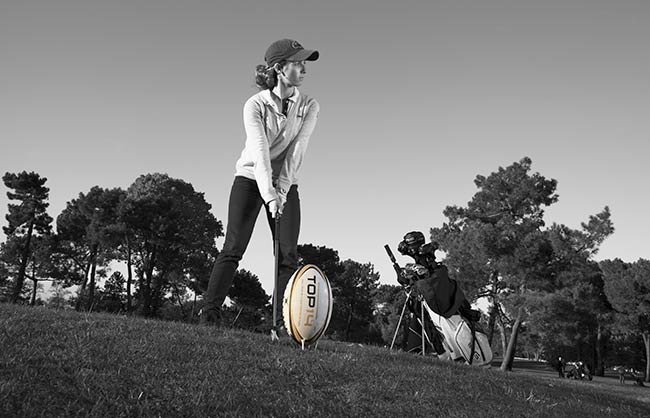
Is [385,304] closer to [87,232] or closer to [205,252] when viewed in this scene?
[205,252]

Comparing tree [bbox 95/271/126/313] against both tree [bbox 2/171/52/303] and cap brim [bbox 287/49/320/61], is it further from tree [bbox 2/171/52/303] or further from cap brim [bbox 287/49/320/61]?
cap brim [bbox 287/49/320/61]

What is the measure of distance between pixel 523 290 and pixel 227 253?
34.4 meters

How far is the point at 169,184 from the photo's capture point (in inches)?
1764

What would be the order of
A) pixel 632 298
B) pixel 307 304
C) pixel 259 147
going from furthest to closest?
1. pixel 632 298
2. pixel 259 147
3. pixel 307 304

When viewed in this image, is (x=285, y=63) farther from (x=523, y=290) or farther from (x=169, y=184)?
(x=169, y=184)

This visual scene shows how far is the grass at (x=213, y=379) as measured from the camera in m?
3.68

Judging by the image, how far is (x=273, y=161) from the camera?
6.58m

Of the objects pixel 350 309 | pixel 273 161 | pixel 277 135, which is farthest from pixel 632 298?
pixel 277 135

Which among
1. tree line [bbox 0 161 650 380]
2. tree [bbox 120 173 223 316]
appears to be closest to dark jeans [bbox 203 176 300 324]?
tree line [bbox 0 161 650 380]

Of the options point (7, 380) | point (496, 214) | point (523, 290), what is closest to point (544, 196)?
point (496, 214)

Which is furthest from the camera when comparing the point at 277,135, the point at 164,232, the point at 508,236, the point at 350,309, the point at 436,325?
the point at 350,309

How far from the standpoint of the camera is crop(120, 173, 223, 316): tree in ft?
131

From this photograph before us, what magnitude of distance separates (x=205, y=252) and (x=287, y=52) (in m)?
38.8

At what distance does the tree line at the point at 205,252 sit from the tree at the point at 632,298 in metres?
0.19
